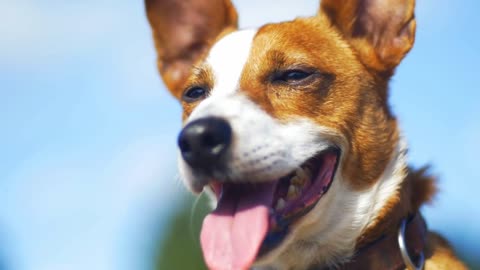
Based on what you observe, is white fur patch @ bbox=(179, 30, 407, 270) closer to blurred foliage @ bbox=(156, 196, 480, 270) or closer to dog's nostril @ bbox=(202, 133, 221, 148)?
dog's nostril @ bbox=(202, 133, 221, 148)

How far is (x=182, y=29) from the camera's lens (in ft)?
22.3

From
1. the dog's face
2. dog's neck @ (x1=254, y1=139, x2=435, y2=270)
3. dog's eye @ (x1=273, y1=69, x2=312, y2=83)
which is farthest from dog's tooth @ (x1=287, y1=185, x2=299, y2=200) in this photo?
dog's eye @ (x1=273, y1=69, x2=312, y2=83)

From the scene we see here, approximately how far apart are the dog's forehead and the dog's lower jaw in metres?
0.96

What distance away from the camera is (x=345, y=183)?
5.29m

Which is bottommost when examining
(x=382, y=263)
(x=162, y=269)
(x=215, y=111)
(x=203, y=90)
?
(x=162, y=269)

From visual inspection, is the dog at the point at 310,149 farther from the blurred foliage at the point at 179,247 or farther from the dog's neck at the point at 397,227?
the blurred foliage at the point at 179,247

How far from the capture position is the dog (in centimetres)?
476

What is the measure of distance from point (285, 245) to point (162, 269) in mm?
32626

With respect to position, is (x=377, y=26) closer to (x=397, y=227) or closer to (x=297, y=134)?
(x=297, y=134)

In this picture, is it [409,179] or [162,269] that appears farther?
[162,269]

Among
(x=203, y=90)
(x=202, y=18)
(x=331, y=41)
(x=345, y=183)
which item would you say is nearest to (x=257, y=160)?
(x=345, y=183)

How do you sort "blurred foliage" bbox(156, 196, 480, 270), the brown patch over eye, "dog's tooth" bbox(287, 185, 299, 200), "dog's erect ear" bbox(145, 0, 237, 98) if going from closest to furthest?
"dog's tooth" bbox(287, 185, 299, 200), the brown patch over eye, "dog's erect ear" bbox(145, 0, 237, 98), "blurred foliage" bbox(156, 196, 480, 270)

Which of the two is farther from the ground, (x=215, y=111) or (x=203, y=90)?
(x=215, y=111)

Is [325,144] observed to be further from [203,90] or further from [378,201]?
[203,90]
